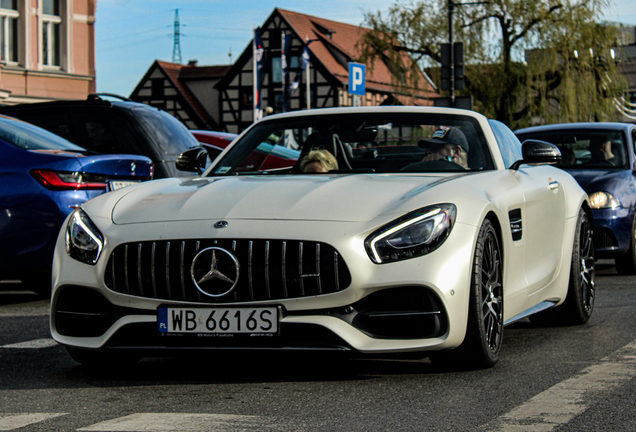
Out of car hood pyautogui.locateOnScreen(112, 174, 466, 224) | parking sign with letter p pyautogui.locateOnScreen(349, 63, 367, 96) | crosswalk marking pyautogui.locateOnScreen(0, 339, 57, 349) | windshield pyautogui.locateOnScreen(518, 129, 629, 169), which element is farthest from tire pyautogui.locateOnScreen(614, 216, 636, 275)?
parking sign with letter p pyautogui.locateOnScreen(349, 63, 367, 96)

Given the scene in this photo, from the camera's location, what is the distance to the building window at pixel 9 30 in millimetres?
31047

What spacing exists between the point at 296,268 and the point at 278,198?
0.54m

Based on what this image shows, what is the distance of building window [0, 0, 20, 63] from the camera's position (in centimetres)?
3105

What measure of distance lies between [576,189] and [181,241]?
3.33 m

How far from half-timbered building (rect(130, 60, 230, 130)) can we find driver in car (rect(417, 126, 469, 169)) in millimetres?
70146

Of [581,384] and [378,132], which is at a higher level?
[378,132]

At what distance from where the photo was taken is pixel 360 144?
21.6ft

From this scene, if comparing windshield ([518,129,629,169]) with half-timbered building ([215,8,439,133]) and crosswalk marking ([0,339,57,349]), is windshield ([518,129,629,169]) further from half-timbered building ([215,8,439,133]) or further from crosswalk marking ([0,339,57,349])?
half-timbered building ([215,8,439,133])

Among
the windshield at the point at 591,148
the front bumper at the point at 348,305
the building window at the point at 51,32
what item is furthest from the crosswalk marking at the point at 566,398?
the building window at the point at 51,32

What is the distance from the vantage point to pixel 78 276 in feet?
16.4

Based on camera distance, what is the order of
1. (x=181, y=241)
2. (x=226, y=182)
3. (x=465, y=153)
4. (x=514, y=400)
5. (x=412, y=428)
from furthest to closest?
1. (x=465, y=153)
2. (x=226, y=182)
3. (x=181, y=241)
4. (x=514, y=400)
5. (x=412, y=428)

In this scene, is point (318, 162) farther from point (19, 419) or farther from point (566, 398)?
point (19, 419)

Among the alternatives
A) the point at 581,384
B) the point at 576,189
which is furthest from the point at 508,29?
the point at 581,384

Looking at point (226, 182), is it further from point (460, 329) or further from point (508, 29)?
point (508, 29)
